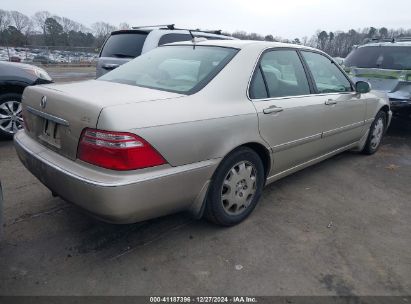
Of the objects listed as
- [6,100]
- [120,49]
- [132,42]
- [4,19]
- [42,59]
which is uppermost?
[4,19]

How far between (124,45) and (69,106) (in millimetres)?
4589

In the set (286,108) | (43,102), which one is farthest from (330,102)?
A: (43,102)

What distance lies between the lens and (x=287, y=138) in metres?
3.40

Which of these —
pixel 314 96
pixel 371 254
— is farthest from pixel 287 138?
pixel 371 254

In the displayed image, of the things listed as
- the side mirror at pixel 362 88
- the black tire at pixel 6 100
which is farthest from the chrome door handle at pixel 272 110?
the black tire at pixel 6 100

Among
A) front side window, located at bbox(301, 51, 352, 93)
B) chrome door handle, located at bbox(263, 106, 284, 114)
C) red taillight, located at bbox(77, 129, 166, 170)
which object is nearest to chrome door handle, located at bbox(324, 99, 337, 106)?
front side window, located at bbox(301, 51, 352, 93)

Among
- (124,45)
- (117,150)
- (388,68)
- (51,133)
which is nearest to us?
(117,150)

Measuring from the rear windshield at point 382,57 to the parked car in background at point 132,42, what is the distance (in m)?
3.55

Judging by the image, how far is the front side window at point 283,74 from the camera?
3.27 m

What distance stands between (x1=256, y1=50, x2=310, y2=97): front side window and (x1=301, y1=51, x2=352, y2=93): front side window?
8.8 inches

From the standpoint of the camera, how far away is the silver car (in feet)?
7.44

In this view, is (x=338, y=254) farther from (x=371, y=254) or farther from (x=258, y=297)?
(x=258, y=297)

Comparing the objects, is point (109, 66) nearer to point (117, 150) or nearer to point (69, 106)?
point (69, 106)

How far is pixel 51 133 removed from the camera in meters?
2.65
